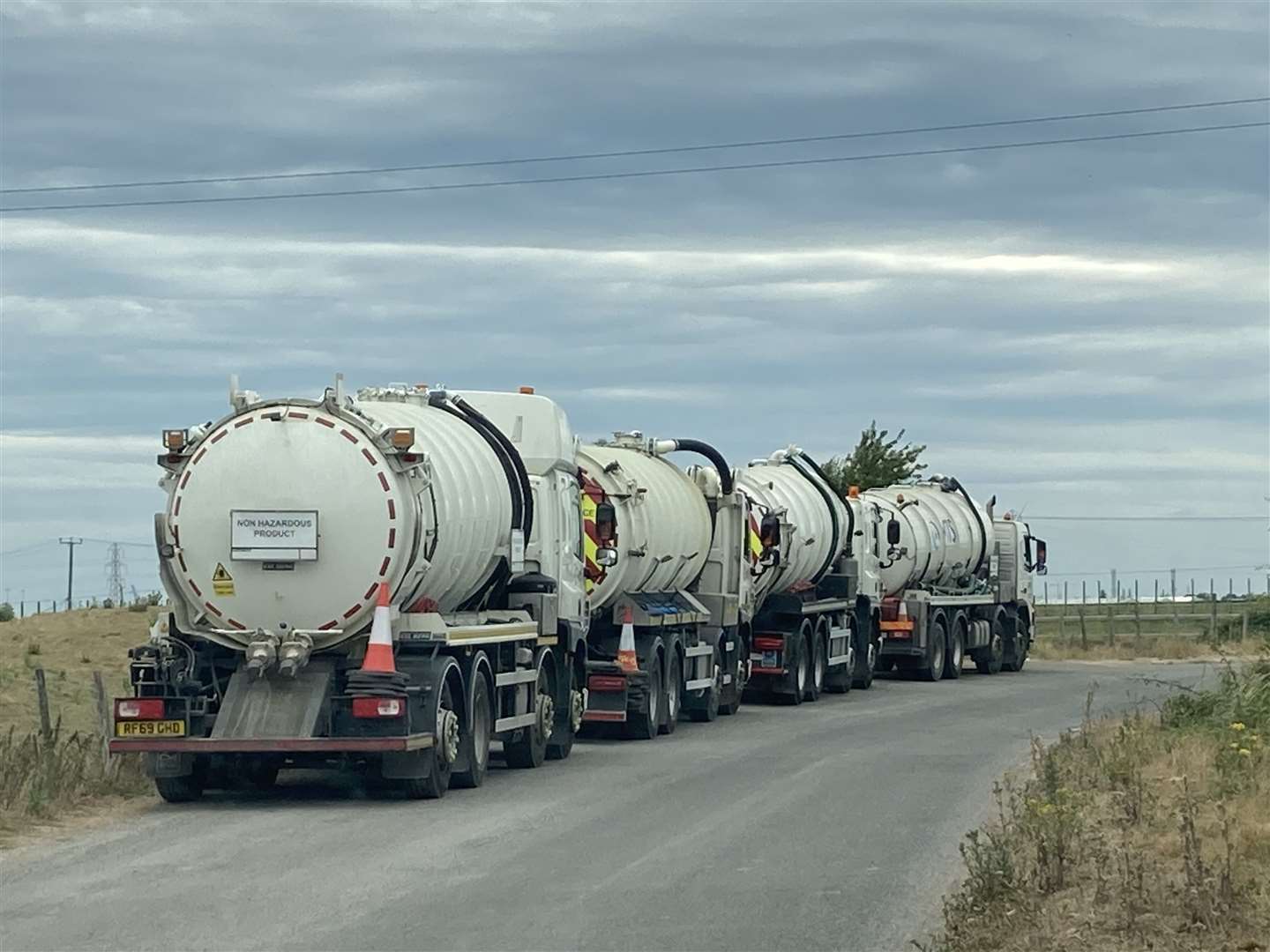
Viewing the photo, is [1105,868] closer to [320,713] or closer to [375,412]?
[320,713]

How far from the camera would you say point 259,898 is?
40.5 ft

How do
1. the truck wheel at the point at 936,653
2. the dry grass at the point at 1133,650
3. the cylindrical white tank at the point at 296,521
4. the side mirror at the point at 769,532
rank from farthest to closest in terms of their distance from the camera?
the dry grass at the point at 1133,650
the truck wheel at the point at 936,653
the side mirror at the point at 769,532
the cylindrical white tank at the point at 296,521

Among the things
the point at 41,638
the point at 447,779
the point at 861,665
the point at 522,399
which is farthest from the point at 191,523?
the point at 41,638

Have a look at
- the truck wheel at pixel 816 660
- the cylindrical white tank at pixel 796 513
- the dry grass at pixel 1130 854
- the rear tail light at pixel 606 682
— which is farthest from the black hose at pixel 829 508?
the dry grass at pixel 1130 854

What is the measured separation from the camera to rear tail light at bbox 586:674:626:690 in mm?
25141

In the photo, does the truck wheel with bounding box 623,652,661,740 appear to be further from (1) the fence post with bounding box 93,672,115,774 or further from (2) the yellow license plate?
(2) the yellow license plate

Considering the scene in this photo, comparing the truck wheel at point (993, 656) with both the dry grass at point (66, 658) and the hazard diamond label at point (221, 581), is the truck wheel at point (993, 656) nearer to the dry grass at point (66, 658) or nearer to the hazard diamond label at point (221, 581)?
the dry grass at point (66, 658)

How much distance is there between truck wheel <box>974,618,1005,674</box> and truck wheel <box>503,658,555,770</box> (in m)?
25.2

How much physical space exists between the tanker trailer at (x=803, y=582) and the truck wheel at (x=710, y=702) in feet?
7.38

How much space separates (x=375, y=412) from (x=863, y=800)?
525 cm

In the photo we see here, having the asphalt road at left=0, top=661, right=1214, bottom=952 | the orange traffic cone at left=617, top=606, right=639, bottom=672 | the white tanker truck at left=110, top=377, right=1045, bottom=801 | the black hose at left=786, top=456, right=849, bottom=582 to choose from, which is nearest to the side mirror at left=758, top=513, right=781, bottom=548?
the white tanker truck at left=110, top=377, right=1045, bottom=801

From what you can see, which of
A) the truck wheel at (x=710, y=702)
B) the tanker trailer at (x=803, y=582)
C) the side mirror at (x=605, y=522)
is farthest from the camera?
the tanker trailer at (x=803, y=582)

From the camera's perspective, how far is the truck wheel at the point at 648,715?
83.3 feet

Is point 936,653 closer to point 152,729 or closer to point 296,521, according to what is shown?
point 296,521
